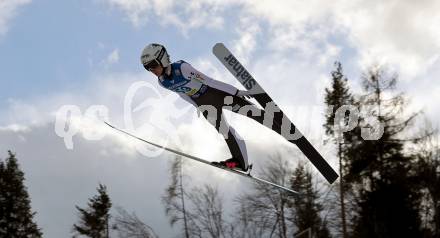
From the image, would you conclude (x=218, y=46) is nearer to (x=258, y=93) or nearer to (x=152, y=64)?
(x=258, y=93)

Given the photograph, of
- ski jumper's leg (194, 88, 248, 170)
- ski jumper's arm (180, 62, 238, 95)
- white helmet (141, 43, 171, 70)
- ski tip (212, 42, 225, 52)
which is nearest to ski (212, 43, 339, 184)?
ski tip (212, 42, 225, 52)

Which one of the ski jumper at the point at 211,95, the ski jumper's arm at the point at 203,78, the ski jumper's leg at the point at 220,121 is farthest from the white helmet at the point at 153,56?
the ski jumper's leg at the point at 220,121

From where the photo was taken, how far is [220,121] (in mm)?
6672

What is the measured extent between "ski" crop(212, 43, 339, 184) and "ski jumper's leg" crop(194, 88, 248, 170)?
45 cm

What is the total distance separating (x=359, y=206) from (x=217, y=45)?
58.4 feet

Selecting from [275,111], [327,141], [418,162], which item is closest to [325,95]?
[327,141]

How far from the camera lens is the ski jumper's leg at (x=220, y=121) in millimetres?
6633

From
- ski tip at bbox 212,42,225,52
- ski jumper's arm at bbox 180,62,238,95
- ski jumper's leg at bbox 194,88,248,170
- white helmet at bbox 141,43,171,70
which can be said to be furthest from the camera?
ski tip at bbox 212,42,225,52

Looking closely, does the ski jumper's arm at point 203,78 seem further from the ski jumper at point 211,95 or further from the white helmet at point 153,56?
the white helmet at point 153,56

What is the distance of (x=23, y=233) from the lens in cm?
3120

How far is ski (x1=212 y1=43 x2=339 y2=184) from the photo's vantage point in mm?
6742

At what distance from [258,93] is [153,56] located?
1.49 metres

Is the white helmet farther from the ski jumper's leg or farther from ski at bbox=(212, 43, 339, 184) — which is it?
ski at bbox=(212, 43, 339, 184)

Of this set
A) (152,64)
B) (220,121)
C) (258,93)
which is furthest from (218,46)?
(152,64)
